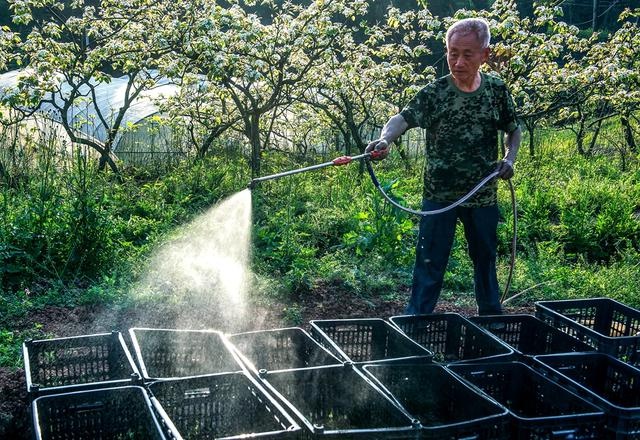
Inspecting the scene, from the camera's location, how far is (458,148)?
407 cm

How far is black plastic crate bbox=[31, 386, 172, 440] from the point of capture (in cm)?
262

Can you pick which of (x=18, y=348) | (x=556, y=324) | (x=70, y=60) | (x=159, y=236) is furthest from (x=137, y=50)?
(x=556, y=324)

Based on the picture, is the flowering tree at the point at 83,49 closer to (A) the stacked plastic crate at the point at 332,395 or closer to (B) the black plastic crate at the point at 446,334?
(B) the black plastic crate at the point at 446,334

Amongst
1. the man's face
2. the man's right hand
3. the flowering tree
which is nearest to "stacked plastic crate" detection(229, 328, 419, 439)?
the man's right hand

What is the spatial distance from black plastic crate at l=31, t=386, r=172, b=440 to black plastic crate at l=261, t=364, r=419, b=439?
506 millimetres

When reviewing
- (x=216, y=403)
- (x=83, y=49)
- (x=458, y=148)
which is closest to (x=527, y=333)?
(x=458, y=148)

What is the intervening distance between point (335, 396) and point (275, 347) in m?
0.62

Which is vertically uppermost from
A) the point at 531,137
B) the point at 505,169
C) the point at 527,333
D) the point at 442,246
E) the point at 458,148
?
the point at 531,137

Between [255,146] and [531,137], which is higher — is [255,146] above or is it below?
below

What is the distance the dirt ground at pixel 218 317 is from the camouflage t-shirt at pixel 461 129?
47.0 inches

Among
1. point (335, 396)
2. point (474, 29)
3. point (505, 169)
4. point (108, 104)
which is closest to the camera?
point (335, 396)

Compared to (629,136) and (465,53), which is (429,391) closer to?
(465,53)

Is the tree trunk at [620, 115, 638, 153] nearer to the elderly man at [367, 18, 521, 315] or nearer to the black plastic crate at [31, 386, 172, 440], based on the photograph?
the elderly man at [367, 18, 521, 315]

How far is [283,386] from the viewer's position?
2916mm
